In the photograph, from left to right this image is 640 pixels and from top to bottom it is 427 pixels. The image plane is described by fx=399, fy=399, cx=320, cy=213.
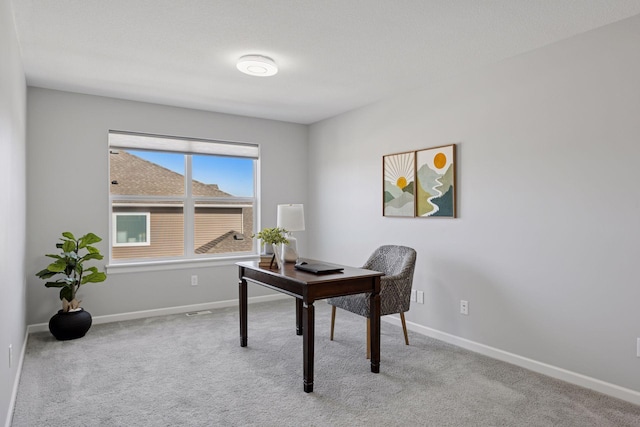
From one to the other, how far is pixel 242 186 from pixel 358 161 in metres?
1.57

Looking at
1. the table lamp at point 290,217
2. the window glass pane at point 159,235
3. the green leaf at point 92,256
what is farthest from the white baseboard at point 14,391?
the table lamp at point 290,217

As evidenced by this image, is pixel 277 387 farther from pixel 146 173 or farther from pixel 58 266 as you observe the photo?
pixel 146 173

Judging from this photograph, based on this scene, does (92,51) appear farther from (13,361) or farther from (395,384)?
(395,384)

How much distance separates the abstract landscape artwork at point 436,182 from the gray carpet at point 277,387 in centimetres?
118

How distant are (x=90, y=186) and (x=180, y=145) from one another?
1052 millimetres

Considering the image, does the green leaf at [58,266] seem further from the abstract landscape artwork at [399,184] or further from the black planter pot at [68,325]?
the abstract landscape artwork at [399,184]

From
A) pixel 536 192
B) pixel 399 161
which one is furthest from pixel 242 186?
pixel 536 192

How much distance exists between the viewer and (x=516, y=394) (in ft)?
8.29

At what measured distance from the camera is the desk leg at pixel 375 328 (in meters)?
2.84

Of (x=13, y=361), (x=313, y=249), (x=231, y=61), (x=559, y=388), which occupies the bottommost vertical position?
(x=559, y=388)

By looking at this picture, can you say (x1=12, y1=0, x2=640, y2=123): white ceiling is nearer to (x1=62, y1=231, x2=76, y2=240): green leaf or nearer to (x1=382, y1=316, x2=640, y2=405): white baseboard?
(x1=62, y1=231, x2=76, y2=240): green leaf

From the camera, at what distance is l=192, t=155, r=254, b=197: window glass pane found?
4.86 metres

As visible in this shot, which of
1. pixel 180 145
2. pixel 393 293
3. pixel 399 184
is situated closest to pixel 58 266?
pixel 180 145

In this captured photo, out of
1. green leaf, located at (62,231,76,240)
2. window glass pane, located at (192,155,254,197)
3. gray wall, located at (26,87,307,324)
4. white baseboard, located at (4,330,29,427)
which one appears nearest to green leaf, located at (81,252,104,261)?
green leaf, located at (62,231,76,240)
